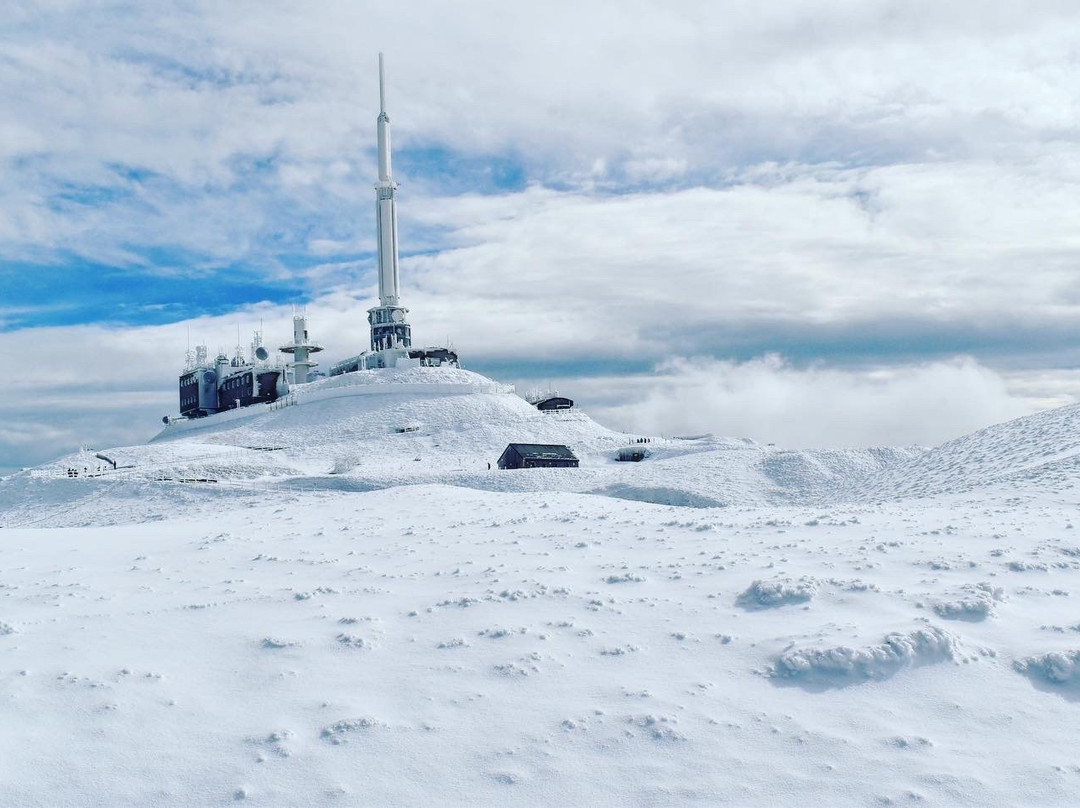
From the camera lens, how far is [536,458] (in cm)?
4912

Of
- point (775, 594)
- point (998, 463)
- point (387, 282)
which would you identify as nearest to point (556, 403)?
point (387, 282)

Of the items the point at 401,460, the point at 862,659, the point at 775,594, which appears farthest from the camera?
the point at 401,460

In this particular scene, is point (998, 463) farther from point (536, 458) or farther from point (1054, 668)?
point (536, 458)

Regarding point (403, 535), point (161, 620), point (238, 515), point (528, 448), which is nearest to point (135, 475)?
point (528, 448)

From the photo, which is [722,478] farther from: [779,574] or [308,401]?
[308,401]

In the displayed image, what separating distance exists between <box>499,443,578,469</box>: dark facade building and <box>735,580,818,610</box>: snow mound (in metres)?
36.2

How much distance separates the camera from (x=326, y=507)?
67.4ft

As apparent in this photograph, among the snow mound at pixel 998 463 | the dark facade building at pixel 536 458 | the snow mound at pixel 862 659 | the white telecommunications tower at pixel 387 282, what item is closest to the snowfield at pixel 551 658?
the snow mound at pixel 862 659

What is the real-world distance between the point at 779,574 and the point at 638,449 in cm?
4614

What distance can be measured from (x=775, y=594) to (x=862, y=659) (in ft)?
6.83

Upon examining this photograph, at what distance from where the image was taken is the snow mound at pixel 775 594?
37.9ft

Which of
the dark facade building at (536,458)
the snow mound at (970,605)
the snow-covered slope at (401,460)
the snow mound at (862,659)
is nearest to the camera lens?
the snow mound at (862,659)

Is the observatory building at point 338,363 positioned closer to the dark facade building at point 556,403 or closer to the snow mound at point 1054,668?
the dark facade building at point 556,403

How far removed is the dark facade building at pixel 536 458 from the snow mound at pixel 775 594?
36154 millimetres
